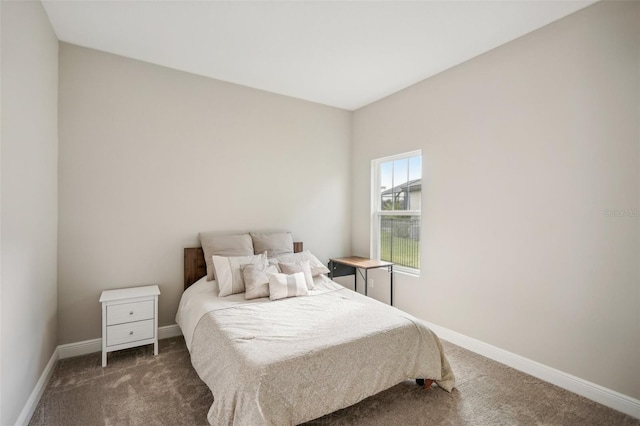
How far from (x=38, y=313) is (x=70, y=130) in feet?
5.08

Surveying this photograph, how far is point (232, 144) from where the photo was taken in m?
3.49

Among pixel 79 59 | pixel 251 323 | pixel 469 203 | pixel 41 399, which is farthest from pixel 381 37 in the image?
pixel 41 399

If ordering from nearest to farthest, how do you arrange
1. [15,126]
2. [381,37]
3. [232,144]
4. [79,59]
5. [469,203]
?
1. [15,126]
2. [381,37]
3. [79,59]
4. [469,203]
5. [232,144]

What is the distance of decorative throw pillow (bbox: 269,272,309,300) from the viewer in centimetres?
268

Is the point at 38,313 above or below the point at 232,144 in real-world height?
below

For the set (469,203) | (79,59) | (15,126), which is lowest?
(469,203)

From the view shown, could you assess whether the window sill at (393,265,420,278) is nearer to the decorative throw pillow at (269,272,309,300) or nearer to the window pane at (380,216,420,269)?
the window pane at (380,216,420,269)

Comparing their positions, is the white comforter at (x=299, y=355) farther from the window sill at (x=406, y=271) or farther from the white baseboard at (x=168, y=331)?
the window sill at (x=406, y=271)

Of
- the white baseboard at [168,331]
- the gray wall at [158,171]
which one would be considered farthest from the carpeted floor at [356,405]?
the gray wall at [158,171]

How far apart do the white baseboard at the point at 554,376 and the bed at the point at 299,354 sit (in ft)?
2.62

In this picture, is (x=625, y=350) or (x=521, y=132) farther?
(x=521, y=132)

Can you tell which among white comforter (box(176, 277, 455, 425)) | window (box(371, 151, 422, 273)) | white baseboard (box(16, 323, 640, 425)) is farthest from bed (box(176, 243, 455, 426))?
window (box(371, 151, 422, 273))

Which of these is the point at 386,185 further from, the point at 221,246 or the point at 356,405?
the point at 356,405

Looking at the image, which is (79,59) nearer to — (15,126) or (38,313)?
(15,126)
